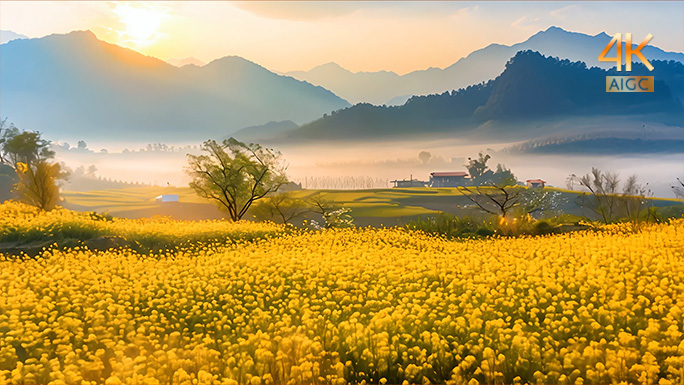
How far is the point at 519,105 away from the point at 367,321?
190 m

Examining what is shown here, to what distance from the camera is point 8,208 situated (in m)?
26.0

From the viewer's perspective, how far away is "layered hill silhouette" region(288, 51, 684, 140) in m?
133

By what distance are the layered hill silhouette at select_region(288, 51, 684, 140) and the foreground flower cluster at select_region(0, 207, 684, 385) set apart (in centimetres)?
11463

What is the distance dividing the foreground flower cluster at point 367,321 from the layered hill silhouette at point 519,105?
11463 centimetres

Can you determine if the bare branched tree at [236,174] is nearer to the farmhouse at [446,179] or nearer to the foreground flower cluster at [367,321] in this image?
the foreground flower cluster at [367,321]

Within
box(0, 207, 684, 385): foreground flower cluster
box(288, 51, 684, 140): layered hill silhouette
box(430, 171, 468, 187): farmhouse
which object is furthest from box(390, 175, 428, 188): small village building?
box(0, 207, 684, 385): foreground flower cluster

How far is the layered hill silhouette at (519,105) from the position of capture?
436ft

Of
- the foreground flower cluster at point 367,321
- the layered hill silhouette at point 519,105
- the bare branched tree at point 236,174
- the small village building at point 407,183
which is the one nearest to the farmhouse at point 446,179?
the small village building at point 407,183

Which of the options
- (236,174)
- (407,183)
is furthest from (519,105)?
(236,174)

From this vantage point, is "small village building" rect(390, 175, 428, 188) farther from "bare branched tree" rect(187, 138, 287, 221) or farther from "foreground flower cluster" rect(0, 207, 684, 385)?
"foreground flower cluster" rect(0, 207, 684, 385)

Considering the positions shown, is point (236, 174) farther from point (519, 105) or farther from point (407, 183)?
point (519, 105)

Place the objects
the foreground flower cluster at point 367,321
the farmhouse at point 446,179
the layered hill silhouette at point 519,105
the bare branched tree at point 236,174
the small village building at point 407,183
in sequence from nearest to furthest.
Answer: the foreground flower cluster at point 367,321 < the bare branched tree at point 236,174 < the small village building at point 407,183 < the farmhouse at point 446,179 < the layered hill silhouette at point 519,105

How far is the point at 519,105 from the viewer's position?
184 m

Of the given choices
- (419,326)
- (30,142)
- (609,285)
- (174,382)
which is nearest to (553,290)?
(609,285)
